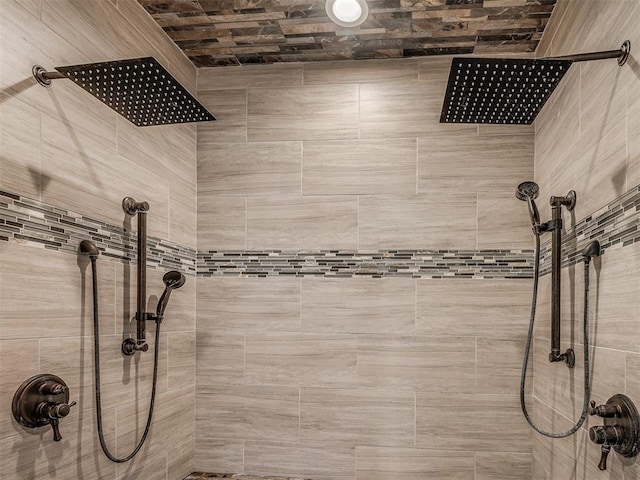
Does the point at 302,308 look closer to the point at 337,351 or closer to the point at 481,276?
the point at 337,351

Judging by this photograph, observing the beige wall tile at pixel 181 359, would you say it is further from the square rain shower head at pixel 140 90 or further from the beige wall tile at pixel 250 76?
the beige wall tile at pixel 250 76

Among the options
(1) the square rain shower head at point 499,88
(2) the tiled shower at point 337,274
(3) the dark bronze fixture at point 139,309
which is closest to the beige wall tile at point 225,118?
(2) the tiled shower at point 337,274

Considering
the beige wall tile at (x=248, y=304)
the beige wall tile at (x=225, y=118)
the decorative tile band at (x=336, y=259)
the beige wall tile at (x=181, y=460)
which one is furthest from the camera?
the beige wall tile at (x=225, y=118)

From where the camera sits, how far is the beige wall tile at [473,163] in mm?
2666

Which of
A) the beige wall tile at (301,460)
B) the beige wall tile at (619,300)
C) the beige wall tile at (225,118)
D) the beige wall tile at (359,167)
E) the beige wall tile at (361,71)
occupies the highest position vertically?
the beige wall tile at (361,71)

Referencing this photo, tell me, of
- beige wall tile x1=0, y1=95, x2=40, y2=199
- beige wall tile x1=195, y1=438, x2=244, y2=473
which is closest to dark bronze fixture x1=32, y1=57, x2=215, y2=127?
beige wall tile x1=0, y1=95, x2=40, y2=199

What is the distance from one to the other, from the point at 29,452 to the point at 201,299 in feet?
4.06

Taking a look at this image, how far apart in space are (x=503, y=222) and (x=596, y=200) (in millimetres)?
841

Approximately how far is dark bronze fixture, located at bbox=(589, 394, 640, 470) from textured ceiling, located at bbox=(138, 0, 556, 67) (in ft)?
4.94

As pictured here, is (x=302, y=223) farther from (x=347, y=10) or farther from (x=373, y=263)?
(x=347, y=10)

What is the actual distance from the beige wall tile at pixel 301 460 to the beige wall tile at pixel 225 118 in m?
1.45

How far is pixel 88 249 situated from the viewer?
1.82m

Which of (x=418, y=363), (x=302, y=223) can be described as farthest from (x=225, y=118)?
(x=418, y=363)

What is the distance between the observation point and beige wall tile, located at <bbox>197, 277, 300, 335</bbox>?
2732 millimetres
